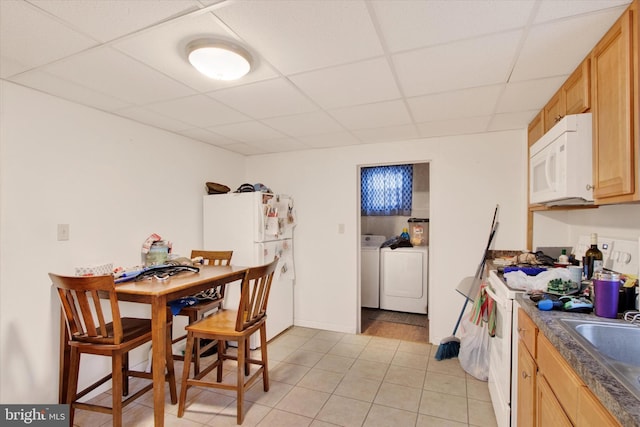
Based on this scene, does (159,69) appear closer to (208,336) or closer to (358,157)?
(208,336)

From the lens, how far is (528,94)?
6.81 feet

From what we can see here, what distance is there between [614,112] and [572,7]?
477mm

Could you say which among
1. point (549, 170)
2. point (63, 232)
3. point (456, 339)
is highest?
point (549, 170)

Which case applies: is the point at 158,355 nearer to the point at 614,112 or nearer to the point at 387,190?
the point at 614,112

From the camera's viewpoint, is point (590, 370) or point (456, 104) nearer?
point (590, 370)

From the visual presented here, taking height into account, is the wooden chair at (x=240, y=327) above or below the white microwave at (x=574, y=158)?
below

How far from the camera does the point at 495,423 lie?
1.97 metres

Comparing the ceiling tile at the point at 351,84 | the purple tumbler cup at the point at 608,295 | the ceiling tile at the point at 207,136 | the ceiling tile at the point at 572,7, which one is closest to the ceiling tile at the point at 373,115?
the ceiling tile at the point at 351,84

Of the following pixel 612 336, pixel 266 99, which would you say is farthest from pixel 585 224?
pixel 266 99

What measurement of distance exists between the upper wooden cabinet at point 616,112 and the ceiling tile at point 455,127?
3.79 feet

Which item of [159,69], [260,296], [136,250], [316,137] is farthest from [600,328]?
[136,250]

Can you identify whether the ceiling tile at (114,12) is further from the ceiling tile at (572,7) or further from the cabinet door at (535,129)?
the cabinet door at (535,129)

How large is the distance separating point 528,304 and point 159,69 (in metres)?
2.27

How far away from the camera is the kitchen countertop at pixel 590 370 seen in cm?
72
